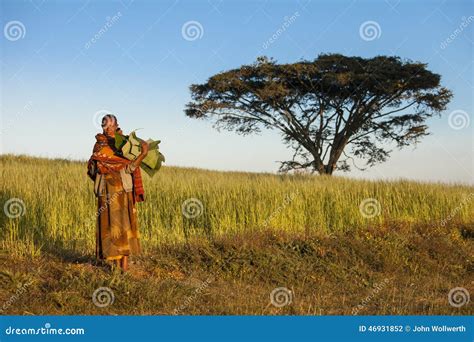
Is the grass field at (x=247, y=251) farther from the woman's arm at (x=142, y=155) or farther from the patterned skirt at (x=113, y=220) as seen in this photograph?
the woman's arm at (x=142, y=155)

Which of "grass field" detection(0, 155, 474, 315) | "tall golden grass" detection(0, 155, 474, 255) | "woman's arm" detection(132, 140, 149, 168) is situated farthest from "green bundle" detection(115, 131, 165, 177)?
"tall golden grass" detection(0, 155, 474, 255)

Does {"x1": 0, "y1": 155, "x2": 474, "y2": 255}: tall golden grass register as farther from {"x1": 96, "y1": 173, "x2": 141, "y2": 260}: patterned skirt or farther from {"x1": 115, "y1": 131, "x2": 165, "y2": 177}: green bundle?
{"x1": 115, "y1": 131, "x2": 165, "y2": 177}: green bundle

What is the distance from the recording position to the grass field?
23.7 ft

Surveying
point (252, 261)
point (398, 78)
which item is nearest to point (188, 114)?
point (398, 78)

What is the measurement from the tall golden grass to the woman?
181cm

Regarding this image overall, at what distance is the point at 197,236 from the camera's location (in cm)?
1016

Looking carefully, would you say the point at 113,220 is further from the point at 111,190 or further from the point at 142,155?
A: the point at 142,155

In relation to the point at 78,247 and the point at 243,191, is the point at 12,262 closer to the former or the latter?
the point at 78,247

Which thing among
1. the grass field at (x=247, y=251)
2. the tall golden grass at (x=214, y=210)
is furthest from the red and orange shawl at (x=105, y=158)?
the tall golden grass at (x=214, y=210)

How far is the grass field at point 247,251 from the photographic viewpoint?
284 inches

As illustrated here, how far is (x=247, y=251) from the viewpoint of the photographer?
9.24 m

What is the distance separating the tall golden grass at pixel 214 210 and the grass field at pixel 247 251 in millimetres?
38

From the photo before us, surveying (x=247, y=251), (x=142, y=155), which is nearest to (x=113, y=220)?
(x=142, y=155)

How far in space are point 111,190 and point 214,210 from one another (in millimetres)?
4409
